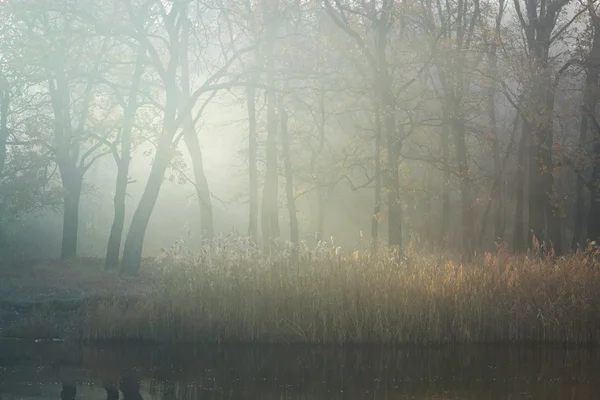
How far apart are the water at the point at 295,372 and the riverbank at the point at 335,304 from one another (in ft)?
1.44

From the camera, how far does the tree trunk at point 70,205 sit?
23672 millimetres

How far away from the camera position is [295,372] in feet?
36.7

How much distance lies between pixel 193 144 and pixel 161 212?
65.2 ft

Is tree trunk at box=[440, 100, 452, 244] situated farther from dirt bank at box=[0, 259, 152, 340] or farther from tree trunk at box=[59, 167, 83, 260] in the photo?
tree trunk at box=[59, 167, 83, 260]

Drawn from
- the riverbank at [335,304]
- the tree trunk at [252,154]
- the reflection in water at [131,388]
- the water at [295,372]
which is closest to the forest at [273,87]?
the tree trunk at [252,154]

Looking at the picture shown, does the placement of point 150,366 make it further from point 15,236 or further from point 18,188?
point 15,236

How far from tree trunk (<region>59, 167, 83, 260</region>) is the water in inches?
423

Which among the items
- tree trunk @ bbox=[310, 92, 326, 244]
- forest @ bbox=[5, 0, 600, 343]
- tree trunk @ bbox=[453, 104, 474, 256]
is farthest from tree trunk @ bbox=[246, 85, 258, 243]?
Result: tree trunk @ bbox=[453, 104, 474, 256]

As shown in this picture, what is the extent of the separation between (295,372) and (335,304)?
8.32 ft

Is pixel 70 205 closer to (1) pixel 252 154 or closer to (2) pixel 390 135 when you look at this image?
(1) pixel 252 154

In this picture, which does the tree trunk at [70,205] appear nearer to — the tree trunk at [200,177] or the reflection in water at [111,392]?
the tree trunk at [200,177]

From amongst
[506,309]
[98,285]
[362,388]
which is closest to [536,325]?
[506,309]

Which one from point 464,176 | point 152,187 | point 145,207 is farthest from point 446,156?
point 145,207

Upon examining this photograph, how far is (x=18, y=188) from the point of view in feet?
69.7
